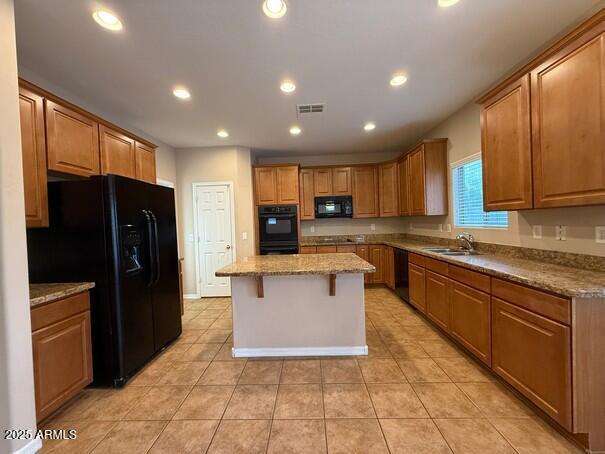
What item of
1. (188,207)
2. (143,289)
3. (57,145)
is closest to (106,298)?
(143,289)

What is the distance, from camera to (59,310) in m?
1.84

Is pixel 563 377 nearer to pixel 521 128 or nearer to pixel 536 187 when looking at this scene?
pixel 536 187

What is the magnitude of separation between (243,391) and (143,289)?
1.29 meters

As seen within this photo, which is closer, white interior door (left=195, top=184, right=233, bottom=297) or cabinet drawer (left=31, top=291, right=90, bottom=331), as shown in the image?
cabinet drawer (left=31, top=291, right=90, bottom=331)

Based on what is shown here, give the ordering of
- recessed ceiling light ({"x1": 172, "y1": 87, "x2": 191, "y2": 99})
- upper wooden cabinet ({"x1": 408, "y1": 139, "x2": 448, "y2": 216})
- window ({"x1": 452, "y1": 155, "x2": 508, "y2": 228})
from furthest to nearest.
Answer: upper wooden cabinet ({"x1": 408, "y1": 139, "x2": 448, "y2": 216})
window ({"x1": 452, "y1": 155, "x2": 508, "y2": 228})
recessed ceiling light ({"x1": 172, "y1": 87, "x2": 191, "y2": 99})

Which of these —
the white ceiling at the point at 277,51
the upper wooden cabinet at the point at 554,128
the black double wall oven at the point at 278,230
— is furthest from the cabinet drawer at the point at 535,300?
the black double wall oven at the point at 278,230

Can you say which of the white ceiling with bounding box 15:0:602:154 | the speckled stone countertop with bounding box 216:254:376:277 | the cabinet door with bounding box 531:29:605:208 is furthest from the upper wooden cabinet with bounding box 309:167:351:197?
the cabinet door with bounding box 531:29:605:208

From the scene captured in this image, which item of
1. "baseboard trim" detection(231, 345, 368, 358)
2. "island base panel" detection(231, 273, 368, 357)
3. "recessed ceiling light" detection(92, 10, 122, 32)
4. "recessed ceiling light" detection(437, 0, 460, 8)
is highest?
"recessed ceiling light" detection(92, 10, 122, 32)

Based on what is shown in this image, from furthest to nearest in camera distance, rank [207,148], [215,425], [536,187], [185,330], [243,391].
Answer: [207,148], [185,330], [243,391], [536,187], [215,425]

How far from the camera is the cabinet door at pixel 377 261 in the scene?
16.5ft

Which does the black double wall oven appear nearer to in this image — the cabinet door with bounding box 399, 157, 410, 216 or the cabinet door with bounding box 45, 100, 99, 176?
the cabinet door with bounding box 399, 157, 410, 216

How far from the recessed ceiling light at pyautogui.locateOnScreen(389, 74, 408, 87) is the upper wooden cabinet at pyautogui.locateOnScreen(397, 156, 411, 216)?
6.31 ft

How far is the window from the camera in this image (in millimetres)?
2957

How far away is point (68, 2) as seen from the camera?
1.62m
